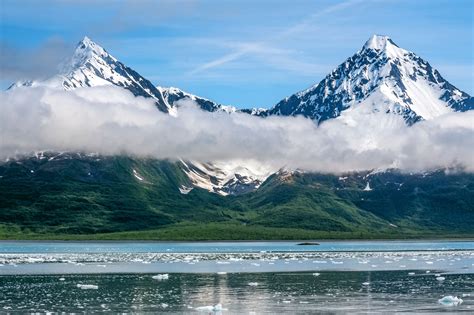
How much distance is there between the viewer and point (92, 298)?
68.6 m

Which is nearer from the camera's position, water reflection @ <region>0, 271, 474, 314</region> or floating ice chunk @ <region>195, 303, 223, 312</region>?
floating ice chunk @ <region>195, 303, 223, 312</region>

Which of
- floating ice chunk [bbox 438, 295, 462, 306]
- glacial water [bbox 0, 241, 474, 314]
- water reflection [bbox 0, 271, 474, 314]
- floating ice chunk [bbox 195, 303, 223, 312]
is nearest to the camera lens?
floating ice chunk [bbox 195, 303, 223, 312]

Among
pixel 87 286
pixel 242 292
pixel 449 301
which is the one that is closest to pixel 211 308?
pixel 242 292

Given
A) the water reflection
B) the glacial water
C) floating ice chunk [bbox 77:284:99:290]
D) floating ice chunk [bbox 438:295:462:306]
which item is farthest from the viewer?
floating ice chunk [bbox 77:284:99:290]

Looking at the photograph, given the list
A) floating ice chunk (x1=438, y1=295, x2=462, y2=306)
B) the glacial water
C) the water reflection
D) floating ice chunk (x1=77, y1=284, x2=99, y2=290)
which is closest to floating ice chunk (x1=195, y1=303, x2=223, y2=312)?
the glacial water

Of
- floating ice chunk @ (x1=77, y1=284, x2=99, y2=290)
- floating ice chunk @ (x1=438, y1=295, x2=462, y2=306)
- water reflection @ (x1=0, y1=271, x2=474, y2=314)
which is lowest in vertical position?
floating ice chunk @ (x1=438, y1=295, x2=462, y2=306)

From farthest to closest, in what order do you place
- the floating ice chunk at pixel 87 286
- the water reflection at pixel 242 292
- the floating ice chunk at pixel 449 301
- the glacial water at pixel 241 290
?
the floating ice chunk at pixel 87 286 → the floating ice chunk at pixel 449 301 → the water reflection at pixel 242 292 → the glacial water at pixel 241 290

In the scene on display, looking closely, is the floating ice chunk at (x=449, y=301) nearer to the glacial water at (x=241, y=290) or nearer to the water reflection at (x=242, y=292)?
the glacial water at (x=241, y=290)

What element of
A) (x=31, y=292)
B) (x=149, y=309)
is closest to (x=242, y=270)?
(x=31, y=292)

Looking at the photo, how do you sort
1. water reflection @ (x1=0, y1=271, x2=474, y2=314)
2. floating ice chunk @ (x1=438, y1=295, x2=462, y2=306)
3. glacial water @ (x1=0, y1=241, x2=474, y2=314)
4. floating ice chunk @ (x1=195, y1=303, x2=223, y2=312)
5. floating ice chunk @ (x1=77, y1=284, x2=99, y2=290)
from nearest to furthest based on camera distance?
1. floating ice chunk @ (x1=195, y1=303, x2=223, y2=312)
2. glacial water @ (x1=0, y1=241, x2=474, y2=314)
3. water reflection @ (x1=0, y1=271, x2=474, y2=314)
4. floating ice chunk @ (x1=438, y1=295, x2=462, y2=306)
5. floating ice chunk @ (x1=77, y1=284, x2=99, y2=290)

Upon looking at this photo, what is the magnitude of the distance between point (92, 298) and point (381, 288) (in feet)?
86.4

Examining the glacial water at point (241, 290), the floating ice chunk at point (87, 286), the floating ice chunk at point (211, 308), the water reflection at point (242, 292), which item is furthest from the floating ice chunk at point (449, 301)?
the floating ice chunk at point (87, 286)

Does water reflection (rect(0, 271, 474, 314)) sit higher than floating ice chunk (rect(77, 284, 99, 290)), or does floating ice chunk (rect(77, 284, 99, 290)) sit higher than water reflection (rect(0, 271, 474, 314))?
floating ice chunk (rect(77, 284, 99, 290))

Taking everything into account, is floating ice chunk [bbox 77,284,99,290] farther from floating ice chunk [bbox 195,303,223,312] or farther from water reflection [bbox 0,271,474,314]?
floating ice chunk [bbox 195,303,223,312]
